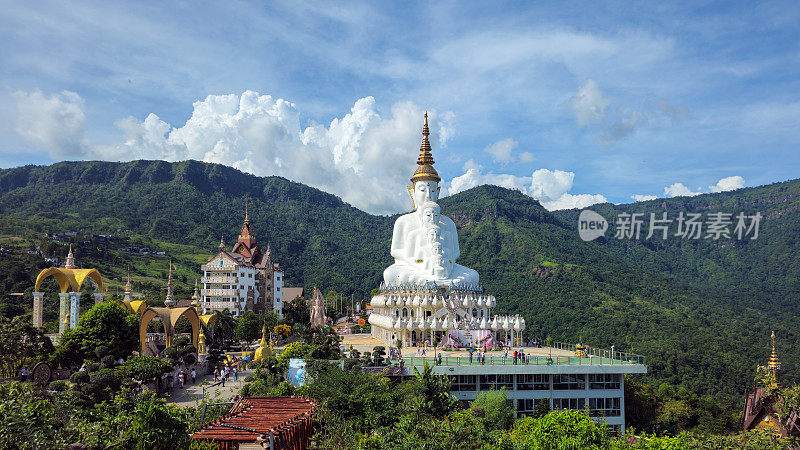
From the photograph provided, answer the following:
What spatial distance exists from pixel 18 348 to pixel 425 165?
26797mm

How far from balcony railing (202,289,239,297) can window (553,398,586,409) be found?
36979mm

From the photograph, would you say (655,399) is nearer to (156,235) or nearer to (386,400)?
(386,400)

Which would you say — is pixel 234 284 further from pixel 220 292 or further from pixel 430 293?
pixel 430 293

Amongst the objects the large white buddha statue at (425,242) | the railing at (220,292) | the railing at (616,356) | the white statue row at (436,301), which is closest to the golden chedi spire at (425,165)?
the large white buddha statue at (425,242)

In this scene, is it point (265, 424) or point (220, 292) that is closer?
point (265, 424)

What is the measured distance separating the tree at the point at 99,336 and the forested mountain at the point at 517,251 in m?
31.4

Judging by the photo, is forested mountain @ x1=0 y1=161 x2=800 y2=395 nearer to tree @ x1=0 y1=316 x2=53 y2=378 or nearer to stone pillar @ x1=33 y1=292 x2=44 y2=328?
stone pillar @ x1=33 y1=292 x2=44 y2=328

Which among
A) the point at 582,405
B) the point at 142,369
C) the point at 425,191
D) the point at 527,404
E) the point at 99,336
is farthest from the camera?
the point at 425,191

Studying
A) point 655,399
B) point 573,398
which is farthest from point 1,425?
point 655,399

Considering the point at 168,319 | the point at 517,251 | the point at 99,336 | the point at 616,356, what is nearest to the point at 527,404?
the point at 616,356

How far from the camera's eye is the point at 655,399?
1207 inches

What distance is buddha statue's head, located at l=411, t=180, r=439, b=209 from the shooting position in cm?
4200

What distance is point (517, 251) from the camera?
8081cm

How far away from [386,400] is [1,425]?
11.1 m
